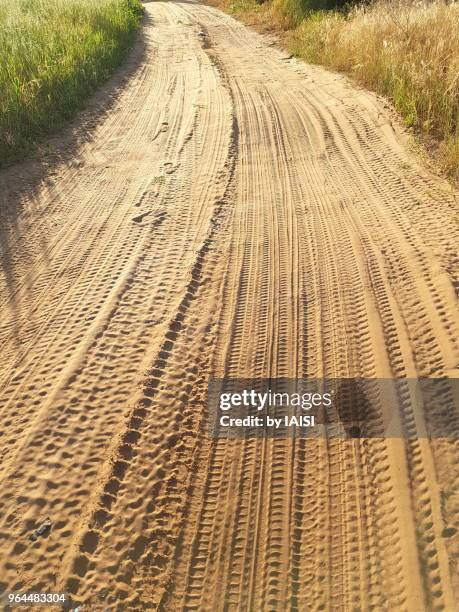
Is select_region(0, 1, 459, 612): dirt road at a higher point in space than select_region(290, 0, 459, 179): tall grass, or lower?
lower

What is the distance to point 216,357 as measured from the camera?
3.50 m

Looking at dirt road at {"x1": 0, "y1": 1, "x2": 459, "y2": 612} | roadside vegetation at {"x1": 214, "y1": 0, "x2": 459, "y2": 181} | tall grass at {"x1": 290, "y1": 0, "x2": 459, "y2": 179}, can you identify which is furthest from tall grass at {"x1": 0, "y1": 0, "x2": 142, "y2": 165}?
tall grass at {"x1": 290, "y1": 0, "x2": 459, "y2": 179}

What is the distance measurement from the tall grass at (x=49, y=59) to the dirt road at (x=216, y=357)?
90 cm

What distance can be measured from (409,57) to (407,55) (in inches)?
1.6

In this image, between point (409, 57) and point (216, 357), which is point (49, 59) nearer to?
point (409, 57)

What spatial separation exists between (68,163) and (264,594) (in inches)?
218

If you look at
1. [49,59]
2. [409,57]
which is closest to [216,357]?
[409,57]

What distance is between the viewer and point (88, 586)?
2375 millimetres

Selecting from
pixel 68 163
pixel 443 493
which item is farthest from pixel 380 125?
pixel 443 493

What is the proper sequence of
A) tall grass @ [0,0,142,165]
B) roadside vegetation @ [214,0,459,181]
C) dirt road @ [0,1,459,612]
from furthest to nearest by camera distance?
tall grass @ [0,0,142,165]
roadside vegetation @ [214,0,459,181]
dirt road @ [0,1,459,612]

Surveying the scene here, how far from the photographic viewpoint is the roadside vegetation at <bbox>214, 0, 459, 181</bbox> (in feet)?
20.5

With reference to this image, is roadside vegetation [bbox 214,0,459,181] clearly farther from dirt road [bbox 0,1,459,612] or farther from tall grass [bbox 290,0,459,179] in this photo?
dirt road [bbox 0,1,459,612]

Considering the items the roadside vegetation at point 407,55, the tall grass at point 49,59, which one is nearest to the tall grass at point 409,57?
the roadside vegetation at point 407,55

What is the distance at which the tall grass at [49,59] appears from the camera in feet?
23.3
